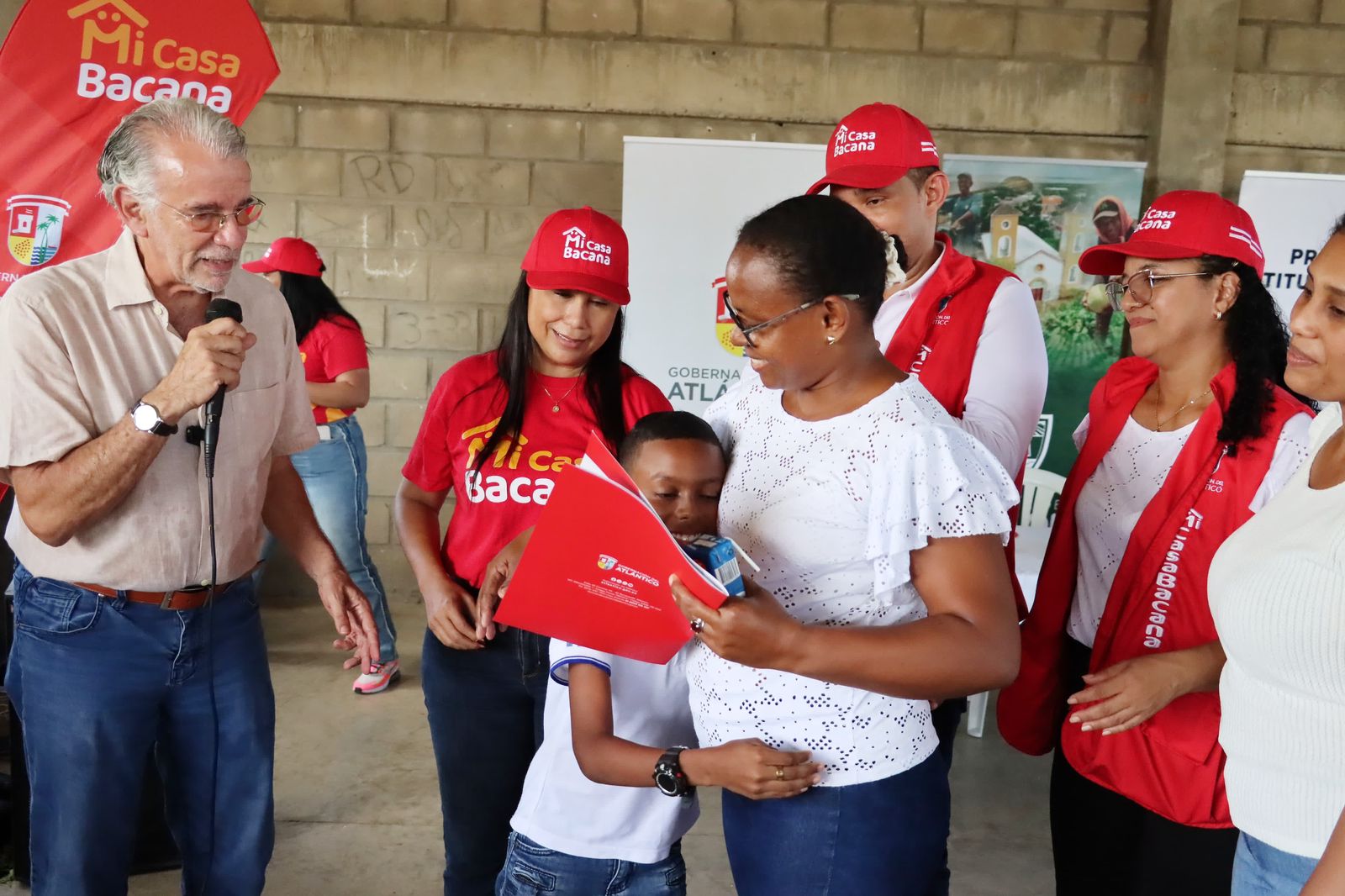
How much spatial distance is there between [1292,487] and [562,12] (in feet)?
14.3

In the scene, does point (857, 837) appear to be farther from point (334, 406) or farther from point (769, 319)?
point (334, 406)

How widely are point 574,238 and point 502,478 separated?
1.53 feet

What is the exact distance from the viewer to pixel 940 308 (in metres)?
1.87

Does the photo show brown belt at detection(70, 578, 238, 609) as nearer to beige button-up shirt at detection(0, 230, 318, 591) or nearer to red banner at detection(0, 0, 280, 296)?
beige button-up shirt at detection(0, 230, 318, 591)

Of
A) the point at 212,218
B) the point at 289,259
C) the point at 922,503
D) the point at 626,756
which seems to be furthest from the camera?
the point at 289,259

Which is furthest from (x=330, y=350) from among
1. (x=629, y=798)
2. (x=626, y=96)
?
(x=629, y=798)

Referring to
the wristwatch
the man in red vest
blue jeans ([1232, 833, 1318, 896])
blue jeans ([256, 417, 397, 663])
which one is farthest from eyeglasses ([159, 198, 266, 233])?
blue jeans ([256, 417, 397, 663])

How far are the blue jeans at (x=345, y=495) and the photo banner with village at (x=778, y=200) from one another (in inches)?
50.4

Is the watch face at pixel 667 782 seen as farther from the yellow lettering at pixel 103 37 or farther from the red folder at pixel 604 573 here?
the yellow lettering at pixel 103 37

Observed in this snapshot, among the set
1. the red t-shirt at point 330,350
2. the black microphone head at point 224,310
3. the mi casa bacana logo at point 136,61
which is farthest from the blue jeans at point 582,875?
the red t-shirt at point 330,350

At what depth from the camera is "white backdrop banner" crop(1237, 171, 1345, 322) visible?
483 centimetres

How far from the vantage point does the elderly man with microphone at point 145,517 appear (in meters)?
1.54

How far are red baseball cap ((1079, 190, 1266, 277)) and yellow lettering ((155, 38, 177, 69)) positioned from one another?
2.16 meters

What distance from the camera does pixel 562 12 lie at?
4.91 meters
